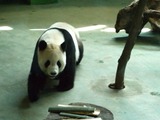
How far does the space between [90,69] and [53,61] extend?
0.85 meters

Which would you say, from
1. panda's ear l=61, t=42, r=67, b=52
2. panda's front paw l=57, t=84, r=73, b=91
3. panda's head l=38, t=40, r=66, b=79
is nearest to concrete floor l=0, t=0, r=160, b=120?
panda's front paw l=57, t=84, r=73, b=91

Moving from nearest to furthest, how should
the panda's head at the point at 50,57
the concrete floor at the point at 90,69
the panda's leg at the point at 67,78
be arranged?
the concrete floor at the point at 90,69 < the panda's head at the point at 50,57 < the panda's leg at the point at 67,78

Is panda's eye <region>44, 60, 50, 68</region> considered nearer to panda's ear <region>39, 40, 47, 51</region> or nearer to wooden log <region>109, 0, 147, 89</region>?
panda's ear <region>39, 40, 47, 51</region>

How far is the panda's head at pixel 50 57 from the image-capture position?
3.35 m

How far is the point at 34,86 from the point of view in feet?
11.2

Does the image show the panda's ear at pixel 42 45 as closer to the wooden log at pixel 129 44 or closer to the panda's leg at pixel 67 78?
the panda's leg at pixel 67 78

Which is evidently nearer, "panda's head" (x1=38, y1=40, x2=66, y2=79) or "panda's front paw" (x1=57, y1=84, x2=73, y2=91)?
"panda's head" (x1=38, y1=40, x2=66, y2=79)

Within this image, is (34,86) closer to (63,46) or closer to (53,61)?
(53,61)

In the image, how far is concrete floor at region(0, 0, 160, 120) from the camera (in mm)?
3242

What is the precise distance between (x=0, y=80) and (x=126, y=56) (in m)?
1.25

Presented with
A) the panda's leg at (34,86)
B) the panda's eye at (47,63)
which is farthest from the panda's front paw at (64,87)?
the panda's eye at (47,63)

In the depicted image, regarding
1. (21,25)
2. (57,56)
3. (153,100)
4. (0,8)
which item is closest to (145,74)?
(153,100)

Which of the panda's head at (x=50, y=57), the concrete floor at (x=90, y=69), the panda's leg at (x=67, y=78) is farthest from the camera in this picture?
the panda's leg at (x=67, y=78)

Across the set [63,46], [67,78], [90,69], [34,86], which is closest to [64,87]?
[67,78]
